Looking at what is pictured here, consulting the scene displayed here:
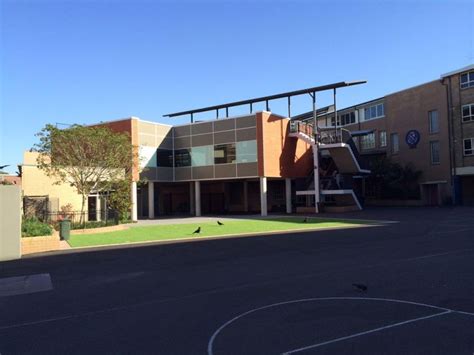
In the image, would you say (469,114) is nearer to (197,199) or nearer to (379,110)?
(379,110)

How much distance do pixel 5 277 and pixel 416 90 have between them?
47914mm

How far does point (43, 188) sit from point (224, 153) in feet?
50.7

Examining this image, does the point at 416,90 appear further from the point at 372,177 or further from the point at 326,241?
the point at 326,241

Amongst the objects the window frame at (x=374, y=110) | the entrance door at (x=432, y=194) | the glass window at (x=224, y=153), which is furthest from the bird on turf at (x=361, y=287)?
the window frame at (x=374, y=110)

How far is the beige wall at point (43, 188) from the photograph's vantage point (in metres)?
31.9

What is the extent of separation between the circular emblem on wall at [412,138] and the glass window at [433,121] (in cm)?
175

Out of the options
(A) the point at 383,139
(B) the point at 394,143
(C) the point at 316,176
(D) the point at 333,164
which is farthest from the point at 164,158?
(A) the point at 383,139

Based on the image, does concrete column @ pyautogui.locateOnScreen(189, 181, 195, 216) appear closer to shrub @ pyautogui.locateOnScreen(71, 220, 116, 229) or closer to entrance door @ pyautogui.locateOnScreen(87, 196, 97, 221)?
entrance door @ pyautogui.locateOnScreen(87, 196, 97, 221)

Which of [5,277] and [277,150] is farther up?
[277,150]

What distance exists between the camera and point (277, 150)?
133ft

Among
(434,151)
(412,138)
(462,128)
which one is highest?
(462,128)

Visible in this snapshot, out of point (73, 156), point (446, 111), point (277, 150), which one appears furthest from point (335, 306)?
point (446, 111)

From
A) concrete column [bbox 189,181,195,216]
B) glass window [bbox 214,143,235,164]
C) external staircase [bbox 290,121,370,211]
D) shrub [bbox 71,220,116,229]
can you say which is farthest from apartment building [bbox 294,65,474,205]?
shrub [bbox 71,220,116,229]

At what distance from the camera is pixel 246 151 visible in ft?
132
